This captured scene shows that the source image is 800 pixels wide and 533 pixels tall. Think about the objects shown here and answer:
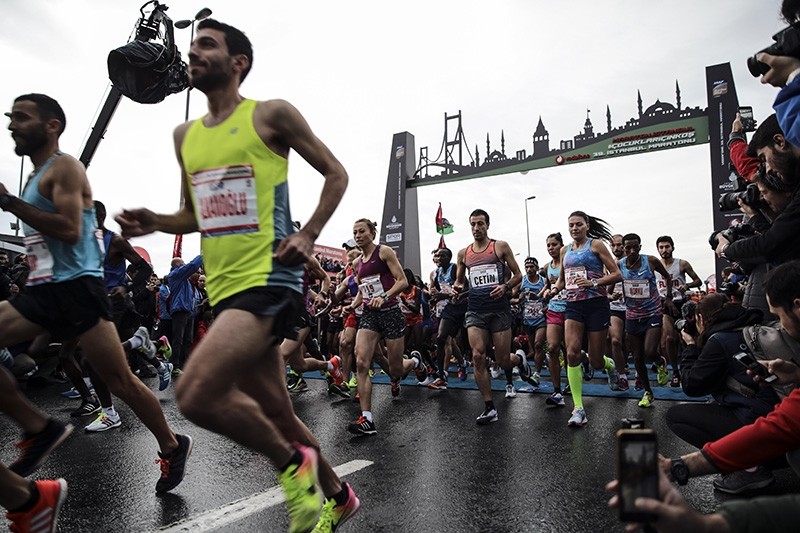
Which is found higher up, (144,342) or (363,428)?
(144,342)

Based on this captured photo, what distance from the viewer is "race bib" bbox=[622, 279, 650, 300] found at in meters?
7.24

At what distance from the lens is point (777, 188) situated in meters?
3.24

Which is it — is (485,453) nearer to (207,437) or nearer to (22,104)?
(207,437)

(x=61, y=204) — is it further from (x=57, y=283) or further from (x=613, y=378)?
(x=613, y=378)

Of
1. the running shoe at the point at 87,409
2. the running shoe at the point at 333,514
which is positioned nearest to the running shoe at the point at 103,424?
the running shoe at the point at 87,409

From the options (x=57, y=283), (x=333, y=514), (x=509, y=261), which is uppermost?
(x=509, y=261)

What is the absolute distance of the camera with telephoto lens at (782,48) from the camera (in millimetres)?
2502

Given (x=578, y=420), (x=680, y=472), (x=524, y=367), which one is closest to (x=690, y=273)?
(x=524, y=367)

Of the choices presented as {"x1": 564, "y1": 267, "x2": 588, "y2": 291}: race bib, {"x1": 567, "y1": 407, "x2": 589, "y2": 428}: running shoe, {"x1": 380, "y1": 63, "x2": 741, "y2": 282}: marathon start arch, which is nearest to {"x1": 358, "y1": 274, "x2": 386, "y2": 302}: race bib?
{"x1": 564, "y1": 267, "x2": 588, "y2": 291}: race bib

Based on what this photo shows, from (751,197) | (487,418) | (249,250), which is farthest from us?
(487,418)

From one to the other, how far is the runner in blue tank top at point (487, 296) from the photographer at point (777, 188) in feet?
9.62

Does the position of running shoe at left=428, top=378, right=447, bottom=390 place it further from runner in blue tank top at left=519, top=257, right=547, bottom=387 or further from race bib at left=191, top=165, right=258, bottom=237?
race bib at left=191, top=165, right=258, bottom=237

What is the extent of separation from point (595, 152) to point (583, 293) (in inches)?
689

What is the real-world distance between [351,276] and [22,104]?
5798 mm
